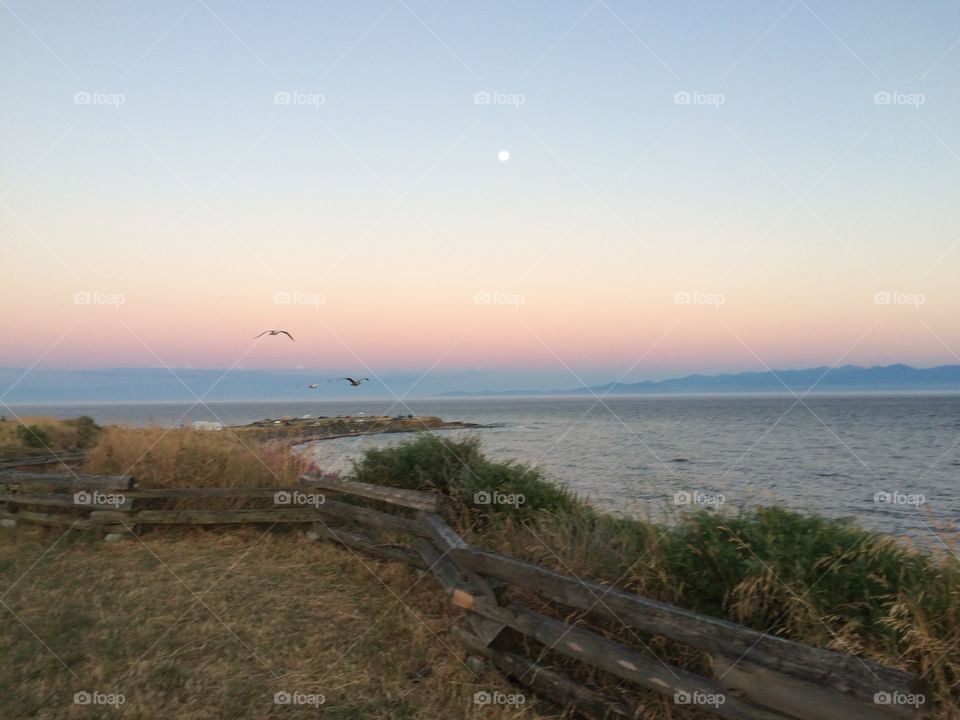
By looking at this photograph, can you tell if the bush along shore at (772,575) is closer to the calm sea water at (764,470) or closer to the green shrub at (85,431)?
the calm sea water at (764,470)

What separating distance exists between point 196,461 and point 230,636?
5.65 m

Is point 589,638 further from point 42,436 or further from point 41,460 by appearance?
point 42,436

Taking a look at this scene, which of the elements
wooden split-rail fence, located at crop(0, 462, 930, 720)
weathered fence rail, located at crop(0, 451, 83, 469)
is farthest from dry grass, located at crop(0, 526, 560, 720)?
weathered fence rail, located at crop(0, 451, 83, 469)

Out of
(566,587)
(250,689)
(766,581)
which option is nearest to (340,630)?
(250,689)

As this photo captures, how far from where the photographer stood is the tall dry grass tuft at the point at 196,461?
1091cm

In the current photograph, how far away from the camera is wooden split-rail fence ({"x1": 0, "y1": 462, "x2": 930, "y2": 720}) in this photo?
133 inches

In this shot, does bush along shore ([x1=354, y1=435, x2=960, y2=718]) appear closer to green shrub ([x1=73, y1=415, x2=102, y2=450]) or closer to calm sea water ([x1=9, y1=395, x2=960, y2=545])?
calm sea water ([x1=9, y1=395, x2=960, y2=545])

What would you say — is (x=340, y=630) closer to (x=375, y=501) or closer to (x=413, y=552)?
(x=413, y=552)

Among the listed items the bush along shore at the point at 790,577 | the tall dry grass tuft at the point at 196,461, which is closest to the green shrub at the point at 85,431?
the tall dry grass tuft at the point at 196,461

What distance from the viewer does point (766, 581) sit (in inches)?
186

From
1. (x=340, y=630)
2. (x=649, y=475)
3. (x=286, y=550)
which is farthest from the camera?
(x=649, y=475)

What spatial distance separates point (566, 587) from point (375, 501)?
15.7ft

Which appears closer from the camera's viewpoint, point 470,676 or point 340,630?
point 470,676

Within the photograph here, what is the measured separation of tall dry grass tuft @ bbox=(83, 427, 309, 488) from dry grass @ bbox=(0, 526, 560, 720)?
6.13 feet
